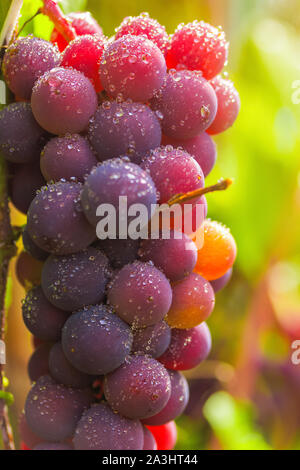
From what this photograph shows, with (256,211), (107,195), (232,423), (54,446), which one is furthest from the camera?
(256,211)

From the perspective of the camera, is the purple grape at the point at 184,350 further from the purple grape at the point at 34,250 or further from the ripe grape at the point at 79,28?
the ripe grape at the point at 79,28

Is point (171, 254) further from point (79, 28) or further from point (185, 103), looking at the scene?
point (79, 28)

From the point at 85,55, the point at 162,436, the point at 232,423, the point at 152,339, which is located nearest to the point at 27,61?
the point at 85,55

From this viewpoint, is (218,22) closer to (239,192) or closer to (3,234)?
(239,192)

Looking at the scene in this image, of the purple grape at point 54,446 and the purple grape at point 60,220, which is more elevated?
the purple grape at point 60,220

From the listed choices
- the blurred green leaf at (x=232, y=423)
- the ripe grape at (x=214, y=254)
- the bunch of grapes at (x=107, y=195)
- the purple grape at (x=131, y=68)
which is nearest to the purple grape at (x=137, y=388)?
the bunch of grapes at (x=107, y=195)
